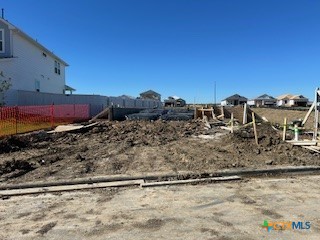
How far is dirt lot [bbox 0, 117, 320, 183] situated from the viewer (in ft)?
25.1

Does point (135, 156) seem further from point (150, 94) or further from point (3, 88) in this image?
point (150, 94)

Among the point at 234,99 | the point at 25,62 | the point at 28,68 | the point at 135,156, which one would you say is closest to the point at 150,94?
the point at 234,99

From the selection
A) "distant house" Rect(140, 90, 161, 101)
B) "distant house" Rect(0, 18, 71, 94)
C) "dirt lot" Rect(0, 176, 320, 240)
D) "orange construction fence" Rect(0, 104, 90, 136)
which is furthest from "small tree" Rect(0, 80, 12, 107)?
"distant house" Rect(140, 90, 161, 101)

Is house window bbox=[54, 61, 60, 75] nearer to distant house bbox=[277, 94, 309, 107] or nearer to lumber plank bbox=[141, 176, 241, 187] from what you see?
lumber plank bbox=[141, 176, 241, 187]

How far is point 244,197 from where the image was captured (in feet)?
18.5

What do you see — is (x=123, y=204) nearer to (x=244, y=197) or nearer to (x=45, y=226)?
(x=45, y=226)

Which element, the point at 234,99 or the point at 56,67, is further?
the point at 234,99

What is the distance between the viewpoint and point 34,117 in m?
17.2

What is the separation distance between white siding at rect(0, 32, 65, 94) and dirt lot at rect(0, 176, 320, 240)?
20669 millimetres

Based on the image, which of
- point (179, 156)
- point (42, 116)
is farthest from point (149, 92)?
point (179, 156)

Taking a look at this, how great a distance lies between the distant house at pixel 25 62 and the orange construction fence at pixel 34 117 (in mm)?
5124

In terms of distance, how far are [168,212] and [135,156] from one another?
177 inches
